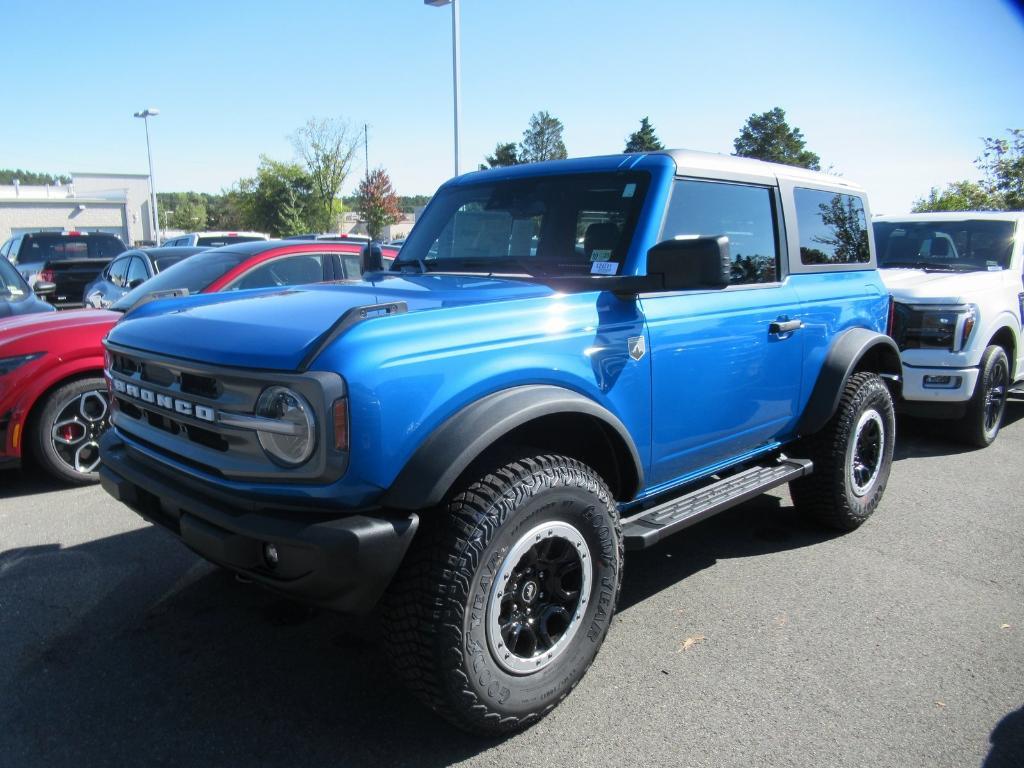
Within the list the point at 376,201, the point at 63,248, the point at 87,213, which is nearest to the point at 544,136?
the point at 376,201

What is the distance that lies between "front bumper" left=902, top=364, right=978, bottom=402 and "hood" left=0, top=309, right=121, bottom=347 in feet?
20.3

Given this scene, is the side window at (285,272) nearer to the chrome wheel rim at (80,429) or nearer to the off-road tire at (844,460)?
the chrome wheel rim at (80,429)

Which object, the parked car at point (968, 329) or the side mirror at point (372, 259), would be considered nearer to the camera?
the side mirror at point (372, 259)

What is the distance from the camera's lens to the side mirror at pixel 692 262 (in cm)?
269

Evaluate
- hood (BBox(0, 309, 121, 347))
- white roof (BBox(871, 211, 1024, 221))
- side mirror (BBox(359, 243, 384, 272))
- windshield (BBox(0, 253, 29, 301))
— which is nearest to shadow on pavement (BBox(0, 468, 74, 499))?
hood (BBox(0, 309, 121, 347))

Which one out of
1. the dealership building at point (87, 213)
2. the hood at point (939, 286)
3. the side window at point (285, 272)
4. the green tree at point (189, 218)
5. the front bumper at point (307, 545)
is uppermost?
the green tree at point (189, 218)

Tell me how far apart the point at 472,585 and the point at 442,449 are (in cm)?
45

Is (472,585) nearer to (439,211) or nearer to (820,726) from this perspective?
(820,726)

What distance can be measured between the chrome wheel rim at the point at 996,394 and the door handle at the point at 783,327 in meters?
3.52

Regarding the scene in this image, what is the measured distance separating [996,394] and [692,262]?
514cm

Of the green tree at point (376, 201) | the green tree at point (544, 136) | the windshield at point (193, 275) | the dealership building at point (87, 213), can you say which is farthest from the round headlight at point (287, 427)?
the green tree at point (544, 136)

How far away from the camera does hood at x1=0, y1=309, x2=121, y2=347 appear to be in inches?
193

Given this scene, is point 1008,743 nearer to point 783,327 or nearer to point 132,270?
point 783,327

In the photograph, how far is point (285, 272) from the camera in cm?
650
